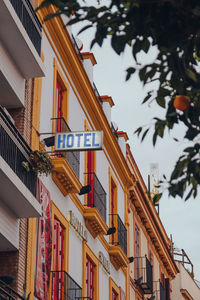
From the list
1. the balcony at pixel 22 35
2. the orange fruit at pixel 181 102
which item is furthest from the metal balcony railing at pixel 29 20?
the orange fruit at pixel 181 102

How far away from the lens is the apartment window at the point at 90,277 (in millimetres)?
22469

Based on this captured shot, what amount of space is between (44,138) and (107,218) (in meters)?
7.98

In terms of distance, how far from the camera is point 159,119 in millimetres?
8148

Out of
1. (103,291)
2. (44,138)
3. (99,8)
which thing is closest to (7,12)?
(44,138)

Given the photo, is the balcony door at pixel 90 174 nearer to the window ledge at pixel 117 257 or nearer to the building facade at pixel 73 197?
the building facade at pixel 73 197

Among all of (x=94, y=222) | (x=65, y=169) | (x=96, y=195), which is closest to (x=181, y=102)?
(x=65, y=169)

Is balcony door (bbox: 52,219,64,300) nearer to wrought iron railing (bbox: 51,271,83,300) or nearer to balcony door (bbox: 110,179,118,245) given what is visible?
wrought iron railing (bbox: 51,271,83,300)

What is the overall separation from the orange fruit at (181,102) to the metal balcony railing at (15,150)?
7.73m

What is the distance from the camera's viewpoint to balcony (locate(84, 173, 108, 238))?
867 inches

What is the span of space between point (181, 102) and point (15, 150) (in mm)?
8549

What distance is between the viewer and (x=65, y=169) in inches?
734

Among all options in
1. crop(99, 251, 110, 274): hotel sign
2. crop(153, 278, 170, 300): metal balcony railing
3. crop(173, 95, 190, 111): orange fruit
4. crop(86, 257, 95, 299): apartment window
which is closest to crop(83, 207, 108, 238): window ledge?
crop(86, 257, 95, 299): apartment window

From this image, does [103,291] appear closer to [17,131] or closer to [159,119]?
[17,131]

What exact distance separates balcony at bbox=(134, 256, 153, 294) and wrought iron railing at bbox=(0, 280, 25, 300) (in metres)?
15.8
